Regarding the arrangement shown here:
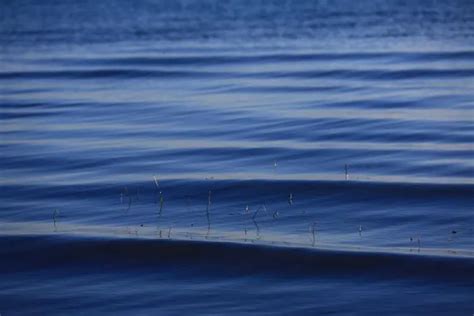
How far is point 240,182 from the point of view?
1059 cm

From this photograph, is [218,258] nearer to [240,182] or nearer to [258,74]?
[240,182]

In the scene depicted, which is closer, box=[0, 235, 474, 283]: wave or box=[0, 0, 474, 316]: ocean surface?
box=[0, 0, 474, 316]: ocean surface

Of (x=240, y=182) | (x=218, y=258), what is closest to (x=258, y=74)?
(x=240, y=182)

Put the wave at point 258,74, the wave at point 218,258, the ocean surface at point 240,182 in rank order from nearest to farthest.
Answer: the ocean surface at point 240,182 → the wave at point 218,258 → the wave at point 258,74

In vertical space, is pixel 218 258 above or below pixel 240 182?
below

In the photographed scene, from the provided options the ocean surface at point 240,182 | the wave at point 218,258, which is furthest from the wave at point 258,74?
the wave at point 218,258

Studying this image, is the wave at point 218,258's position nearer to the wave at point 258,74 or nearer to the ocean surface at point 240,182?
the ocean surface at point 240,182

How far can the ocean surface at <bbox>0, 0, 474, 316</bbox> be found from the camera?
7.40m

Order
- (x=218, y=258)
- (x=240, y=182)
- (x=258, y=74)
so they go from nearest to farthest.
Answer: (x=218, y=258)
(x=240, y=182)
(x=258, y=74)

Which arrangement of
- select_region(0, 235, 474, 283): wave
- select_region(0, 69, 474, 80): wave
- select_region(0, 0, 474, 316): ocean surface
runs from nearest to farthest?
select_region(0, 0, 474, 316): ocean surface, select_region(0, 235, 474, 283): wave, select_region(0, 69, 474, 80): wave

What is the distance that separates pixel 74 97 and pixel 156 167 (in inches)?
243

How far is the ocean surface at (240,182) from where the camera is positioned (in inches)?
291

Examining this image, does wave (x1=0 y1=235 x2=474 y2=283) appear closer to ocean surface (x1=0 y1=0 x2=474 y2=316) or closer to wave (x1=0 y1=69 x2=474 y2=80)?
ocean surface (x1=0 y1=0 x2=474 y2=316)

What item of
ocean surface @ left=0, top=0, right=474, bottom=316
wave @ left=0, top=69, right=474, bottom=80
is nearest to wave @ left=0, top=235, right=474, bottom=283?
ocean surface @ left=0, top=0, right=474, bottom=316
